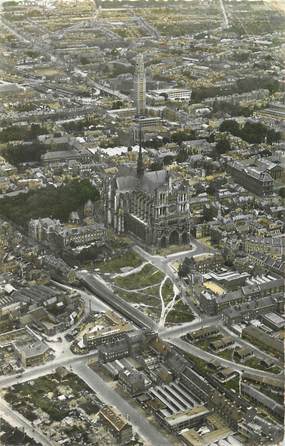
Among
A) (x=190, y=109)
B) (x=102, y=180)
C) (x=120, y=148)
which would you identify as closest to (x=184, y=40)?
(x=190, y=109)

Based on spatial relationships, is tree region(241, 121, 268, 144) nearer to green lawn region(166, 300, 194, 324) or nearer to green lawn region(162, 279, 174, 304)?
green lawn region(162, 279, 174, 304)

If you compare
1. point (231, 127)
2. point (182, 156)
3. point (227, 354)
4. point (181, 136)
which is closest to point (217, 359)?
point (227, 354)

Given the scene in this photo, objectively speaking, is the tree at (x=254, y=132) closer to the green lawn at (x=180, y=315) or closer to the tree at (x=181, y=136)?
the tree at (x=181, y=136)

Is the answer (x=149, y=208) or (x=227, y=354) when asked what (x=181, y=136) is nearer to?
(x=149, y=208)

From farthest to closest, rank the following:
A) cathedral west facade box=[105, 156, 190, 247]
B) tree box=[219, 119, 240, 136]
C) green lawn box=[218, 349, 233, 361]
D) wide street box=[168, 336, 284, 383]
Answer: tree box=[219, 119, 240, 136] < cathedral west facade box=[105, 156, 190, 247] < green lawn box=[218, 349, 233, 361] < wide street box=[168, 336, 284, 383]

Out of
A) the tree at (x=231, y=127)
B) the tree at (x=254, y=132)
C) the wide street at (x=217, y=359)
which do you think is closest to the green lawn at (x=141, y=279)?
the wide street at (x=217, y=359)

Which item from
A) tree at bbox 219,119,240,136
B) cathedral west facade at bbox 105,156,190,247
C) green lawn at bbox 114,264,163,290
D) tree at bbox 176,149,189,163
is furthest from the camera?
tree at bbox 219,119,240,136

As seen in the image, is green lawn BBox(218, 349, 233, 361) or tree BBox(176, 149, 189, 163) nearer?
green lawn BBox(218, 349, 233, 361)

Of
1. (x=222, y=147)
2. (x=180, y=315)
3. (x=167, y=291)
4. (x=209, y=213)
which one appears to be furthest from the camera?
(x=222, y=147)

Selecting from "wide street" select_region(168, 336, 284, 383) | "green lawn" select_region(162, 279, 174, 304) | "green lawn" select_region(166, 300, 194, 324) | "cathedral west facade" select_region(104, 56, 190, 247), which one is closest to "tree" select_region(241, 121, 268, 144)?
"cathedral west facade" select_region(104, 56, 190, 247)

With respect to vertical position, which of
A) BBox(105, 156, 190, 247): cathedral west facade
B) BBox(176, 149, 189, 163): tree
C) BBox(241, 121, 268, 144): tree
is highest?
BBox(105, 156, 190, 247): cathedral west facade

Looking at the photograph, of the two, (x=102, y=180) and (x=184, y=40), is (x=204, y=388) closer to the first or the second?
(x=102, y=180)

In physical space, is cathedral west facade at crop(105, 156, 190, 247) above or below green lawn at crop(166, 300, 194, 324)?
above
